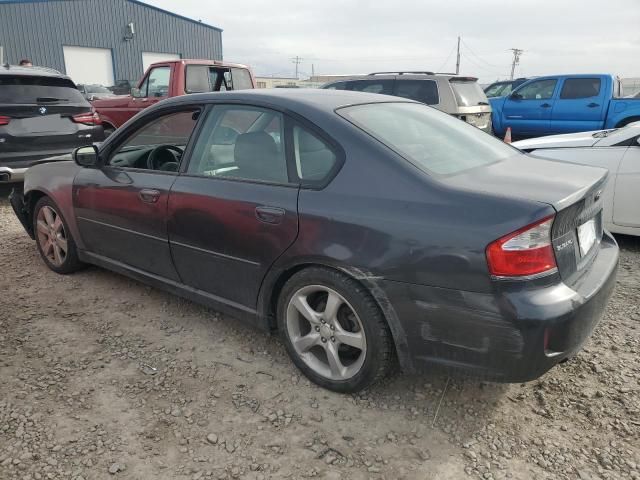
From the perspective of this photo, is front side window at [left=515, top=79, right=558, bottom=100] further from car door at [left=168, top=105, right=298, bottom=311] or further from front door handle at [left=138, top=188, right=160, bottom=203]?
front door handle at [left=138, top=188, right=160, bottom=203]

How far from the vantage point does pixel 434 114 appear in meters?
3.29

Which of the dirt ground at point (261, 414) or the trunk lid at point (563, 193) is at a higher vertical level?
the trunk lid at point (563, 193)

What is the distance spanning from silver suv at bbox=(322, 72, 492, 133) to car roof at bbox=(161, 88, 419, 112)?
5.89 m

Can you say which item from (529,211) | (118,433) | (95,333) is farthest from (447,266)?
(95,333)

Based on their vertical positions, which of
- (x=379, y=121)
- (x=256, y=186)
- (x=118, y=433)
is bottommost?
(x=118, y=433)

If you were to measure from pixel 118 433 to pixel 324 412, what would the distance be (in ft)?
3.20

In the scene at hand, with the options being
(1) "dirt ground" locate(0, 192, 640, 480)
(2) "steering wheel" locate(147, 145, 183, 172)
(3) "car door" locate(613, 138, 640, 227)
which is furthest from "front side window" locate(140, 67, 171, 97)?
(3) "car door" locate(613, 138, 640, 227)

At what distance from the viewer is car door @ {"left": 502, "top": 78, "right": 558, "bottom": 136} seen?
1134cm

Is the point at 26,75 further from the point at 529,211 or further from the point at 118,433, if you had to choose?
the point at 529,211

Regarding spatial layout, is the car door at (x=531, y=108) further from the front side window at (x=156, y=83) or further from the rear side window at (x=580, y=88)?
the front side window at (x=156, y=83)

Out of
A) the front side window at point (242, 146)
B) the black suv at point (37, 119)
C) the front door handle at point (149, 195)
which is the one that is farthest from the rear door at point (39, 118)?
the front side window at point (242, 146)

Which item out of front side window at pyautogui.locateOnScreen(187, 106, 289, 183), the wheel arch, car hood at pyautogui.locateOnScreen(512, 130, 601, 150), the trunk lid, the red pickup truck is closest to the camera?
the trunk lid

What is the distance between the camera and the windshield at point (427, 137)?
2.53 meters

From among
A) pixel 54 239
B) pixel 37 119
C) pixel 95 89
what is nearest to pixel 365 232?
pixel 54 239
